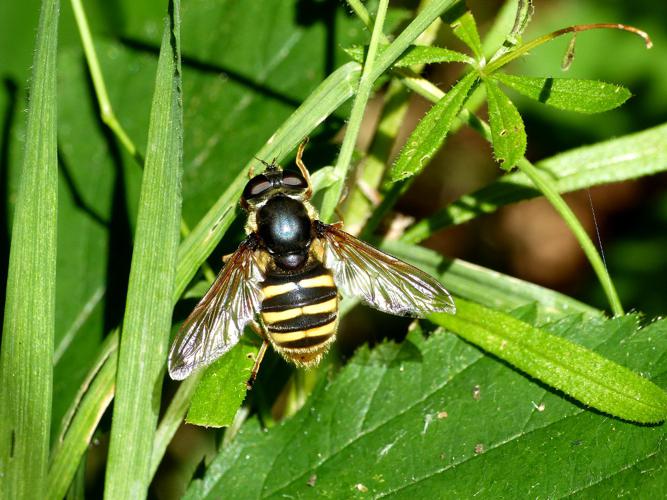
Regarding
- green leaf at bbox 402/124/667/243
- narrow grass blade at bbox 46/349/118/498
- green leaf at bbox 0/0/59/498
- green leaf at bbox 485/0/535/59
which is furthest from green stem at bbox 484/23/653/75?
narrow grass blade at bbox 46/349/118/498

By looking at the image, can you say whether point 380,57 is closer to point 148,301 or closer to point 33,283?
point 148,301

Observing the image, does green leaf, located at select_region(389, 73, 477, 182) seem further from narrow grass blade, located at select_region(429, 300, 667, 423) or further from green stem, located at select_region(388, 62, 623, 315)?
narrow grass blade, located at select_region(429, 300, 667, 423)

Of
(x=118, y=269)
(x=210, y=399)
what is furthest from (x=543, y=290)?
(x=118, y=269)

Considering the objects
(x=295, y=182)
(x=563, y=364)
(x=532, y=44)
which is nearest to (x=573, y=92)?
(x=532, y=44)

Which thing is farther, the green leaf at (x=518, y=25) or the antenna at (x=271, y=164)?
the antenna at (x=271, y=164)

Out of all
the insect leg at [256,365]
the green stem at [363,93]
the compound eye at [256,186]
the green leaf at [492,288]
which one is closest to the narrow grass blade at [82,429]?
the insect leg at [256,365]

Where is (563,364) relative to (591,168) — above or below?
below

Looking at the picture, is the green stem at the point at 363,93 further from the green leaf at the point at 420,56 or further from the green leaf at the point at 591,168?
the green leaf at the point at 591,168
